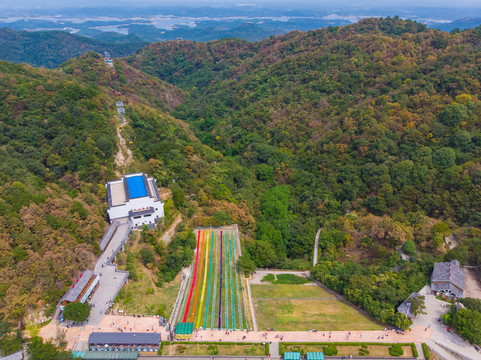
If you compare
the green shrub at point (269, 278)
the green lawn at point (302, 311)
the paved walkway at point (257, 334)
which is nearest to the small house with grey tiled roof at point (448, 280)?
the paved walkway at point (257, 334)

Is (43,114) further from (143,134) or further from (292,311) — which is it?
(292,311)

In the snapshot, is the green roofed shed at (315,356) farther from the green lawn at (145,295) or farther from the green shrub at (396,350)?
the green lawn at (145,295)

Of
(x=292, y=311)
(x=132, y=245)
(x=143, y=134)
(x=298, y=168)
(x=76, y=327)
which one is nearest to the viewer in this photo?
(x=76, y=327)

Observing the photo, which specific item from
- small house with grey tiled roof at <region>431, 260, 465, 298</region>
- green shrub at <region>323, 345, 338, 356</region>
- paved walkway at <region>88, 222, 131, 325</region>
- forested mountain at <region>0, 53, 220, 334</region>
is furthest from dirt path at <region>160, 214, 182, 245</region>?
small house with grey tiled roof at <region>431, 260, 465, 298</region>

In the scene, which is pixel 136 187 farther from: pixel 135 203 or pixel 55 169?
pixel 55 169

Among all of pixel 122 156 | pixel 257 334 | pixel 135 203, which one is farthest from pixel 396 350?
pixel 122 156

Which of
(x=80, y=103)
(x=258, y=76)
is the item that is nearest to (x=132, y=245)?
(x=80, y=103)
